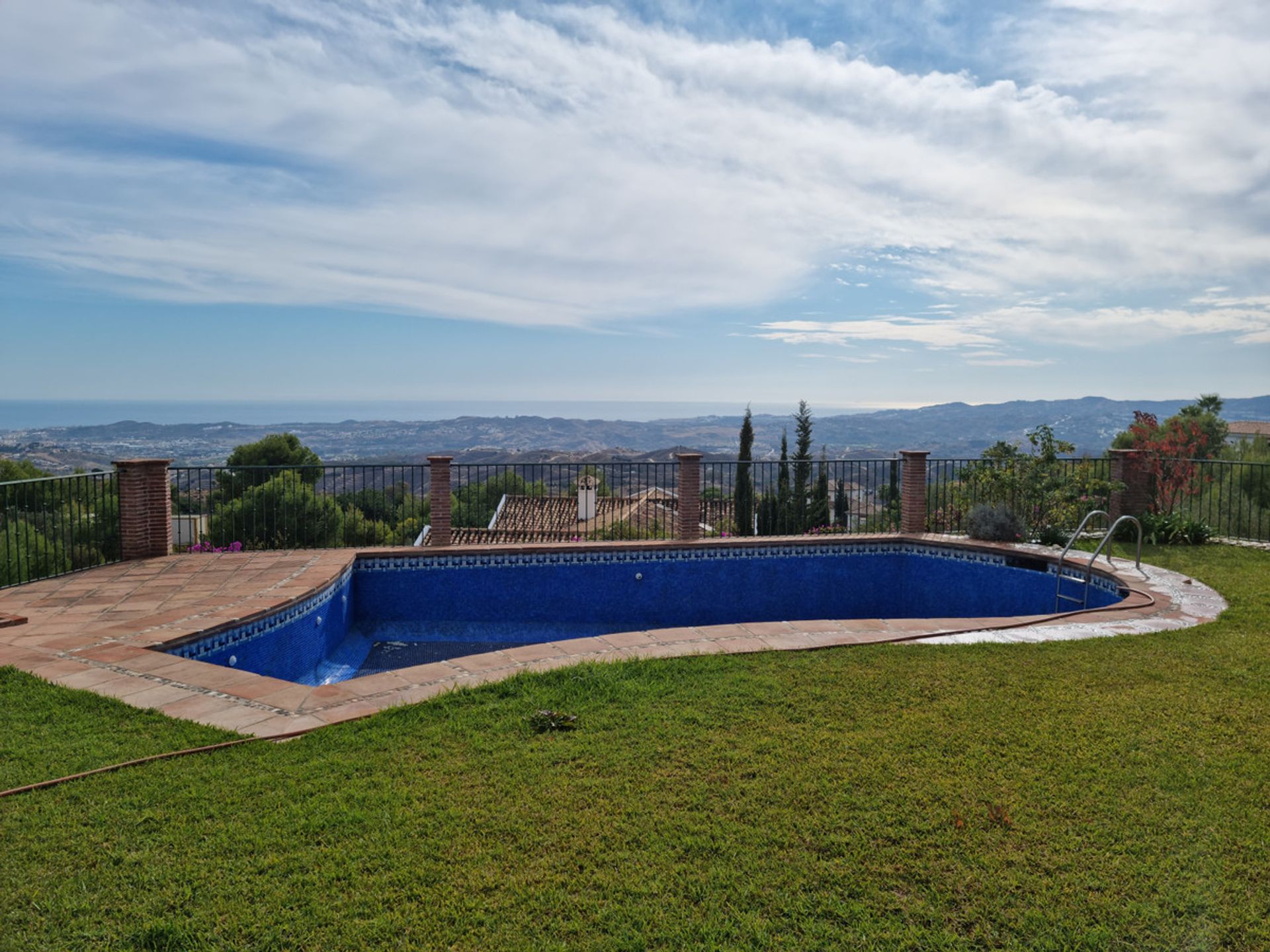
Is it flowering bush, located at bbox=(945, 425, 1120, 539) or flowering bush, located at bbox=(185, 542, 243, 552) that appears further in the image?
flowering bush, located at bbox=(945, 425, 1120, 539)

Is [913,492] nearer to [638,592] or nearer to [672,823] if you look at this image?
[638,592]

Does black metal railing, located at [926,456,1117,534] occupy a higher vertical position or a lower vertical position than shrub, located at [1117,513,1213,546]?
higher

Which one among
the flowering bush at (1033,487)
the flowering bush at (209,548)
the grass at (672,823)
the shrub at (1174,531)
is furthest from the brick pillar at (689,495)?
the shrub at (1174,531)

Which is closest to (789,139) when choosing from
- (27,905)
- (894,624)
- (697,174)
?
(697,174)

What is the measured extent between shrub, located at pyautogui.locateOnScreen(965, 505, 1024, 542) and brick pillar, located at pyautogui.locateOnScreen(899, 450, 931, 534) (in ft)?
2.44

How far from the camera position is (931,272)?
15.9 meters

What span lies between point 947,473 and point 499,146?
8944 millimetres

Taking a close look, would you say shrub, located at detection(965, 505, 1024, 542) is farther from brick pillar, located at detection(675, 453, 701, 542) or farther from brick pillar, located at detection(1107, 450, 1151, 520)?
brick pillar, located at detection(675, 453, 701, 542)

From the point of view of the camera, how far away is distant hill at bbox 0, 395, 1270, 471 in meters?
41.3

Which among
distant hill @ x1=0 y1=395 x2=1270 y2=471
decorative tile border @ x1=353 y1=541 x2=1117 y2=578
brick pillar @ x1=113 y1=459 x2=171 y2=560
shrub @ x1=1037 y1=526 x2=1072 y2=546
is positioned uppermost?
distant hill @ x1=0 y1=395 x2=1270 y2=471

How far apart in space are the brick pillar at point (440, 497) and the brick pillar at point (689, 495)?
9.77 feet

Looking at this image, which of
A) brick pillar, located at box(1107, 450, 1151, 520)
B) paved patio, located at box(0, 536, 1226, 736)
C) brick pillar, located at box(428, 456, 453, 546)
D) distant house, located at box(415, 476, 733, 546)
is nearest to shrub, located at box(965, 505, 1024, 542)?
paved patio, located at box(0, 536, 1226, 736)

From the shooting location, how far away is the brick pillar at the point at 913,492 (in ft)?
31.7

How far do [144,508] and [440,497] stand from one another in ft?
10.5
